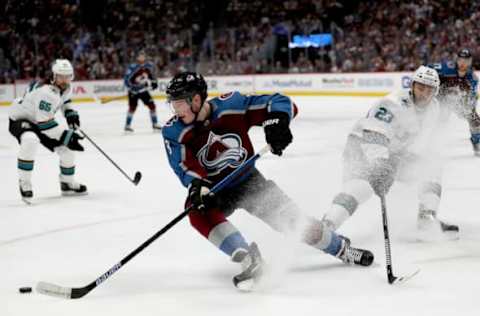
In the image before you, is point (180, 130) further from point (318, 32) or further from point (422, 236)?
point (318, 32)

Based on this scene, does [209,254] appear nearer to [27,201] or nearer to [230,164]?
[230,164]

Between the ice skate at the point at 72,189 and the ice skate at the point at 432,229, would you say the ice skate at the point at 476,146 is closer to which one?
the ice skate at the point at 432,229

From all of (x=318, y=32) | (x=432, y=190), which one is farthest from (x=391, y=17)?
(x=432, y=190)

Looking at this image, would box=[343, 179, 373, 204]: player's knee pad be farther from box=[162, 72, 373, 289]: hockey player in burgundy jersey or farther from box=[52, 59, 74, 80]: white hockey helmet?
box=[52, 59, 74, 80]: white hockey helmet

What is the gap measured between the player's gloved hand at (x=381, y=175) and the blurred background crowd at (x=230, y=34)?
36.2 ft

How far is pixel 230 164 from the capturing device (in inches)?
132

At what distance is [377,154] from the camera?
3.59 metres

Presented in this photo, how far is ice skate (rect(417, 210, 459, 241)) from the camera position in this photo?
392cm

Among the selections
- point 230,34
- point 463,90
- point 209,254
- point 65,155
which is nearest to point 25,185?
point 65,155

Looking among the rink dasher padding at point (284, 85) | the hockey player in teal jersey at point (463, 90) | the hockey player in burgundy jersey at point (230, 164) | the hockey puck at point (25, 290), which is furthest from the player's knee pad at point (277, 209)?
the rink dasher padding at point (284, 85)

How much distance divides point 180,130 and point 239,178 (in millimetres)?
388

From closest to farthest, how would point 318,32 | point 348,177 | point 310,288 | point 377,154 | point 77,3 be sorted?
point 310,288
point 377,154
point 348,177
point 318,32
point 77,3

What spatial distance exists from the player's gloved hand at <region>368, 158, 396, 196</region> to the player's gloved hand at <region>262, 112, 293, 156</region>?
2.33 feet

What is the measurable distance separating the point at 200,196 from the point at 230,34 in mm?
15215
